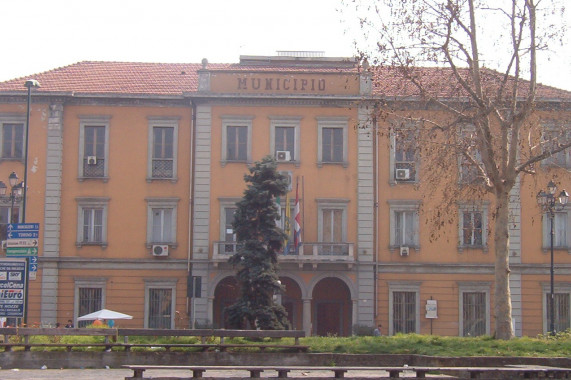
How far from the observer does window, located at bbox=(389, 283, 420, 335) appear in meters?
39.5

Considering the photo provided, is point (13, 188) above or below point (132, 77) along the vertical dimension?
below

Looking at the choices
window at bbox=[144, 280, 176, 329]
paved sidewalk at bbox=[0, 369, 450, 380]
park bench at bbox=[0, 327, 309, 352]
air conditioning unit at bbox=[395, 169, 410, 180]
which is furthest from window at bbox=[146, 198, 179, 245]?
paved sidewalk at bbox=[0, 369, 450, 380]

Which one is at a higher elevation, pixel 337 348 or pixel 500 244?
pixel 500 244

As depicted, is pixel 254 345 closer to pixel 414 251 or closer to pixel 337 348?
pixel 337 348

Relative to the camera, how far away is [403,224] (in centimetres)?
4025

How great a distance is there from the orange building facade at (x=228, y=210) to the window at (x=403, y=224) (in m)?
0.06

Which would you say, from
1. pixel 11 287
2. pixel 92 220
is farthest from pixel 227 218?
pixel 11 287

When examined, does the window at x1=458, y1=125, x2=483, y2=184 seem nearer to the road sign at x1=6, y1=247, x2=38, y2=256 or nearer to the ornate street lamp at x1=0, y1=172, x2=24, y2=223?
the road sign at x1=6, y1=247, x2=38, y2=256

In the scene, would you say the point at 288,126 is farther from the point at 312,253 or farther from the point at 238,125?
the point at 312,253

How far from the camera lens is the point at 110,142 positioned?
133 ft

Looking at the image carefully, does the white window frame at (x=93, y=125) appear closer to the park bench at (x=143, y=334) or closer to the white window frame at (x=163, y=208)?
the white window frame at (x=163, y=208)

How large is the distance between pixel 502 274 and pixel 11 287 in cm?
1172

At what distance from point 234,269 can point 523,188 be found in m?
12.9

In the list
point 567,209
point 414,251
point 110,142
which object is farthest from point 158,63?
point 567,209
